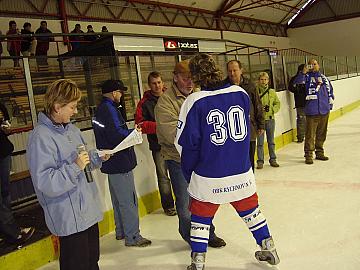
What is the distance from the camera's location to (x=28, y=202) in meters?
3.44

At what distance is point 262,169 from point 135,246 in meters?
2.55

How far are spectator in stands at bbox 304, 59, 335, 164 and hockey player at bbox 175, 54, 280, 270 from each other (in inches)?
118

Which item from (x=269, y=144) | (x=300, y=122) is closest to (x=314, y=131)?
(x=269, y=144)

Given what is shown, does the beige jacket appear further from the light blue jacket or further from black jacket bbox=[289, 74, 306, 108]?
black jacket bbox=[289, 74, 306, 108]

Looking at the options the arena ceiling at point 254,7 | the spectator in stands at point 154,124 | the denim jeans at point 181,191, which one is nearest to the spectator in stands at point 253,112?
the spectator in stands at point 154,124

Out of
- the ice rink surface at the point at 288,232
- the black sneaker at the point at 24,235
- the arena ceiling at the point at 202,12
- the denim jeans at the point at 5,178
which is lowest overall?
the ice rink surface at the point at 288,232

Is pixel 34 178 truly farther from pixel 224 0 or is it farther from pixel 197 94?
pixel 224 0

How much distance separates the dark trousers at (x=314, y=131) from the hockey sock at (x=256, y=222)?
119 inches

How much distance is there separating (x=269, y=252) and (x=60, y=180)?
127cm

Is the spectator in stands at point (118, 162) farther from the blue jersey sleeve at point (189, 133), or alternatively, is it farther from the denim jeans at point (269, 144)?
the denim jeans at point (269, 144)

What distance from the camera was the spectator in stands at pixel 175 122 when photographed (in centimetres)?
232

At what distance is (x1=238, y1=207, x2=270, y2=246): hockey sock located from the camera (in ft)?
7.00

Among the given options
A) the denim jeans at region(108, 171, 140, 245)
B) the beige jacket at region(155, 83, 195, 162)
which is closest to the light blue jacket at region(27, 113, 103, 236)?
the beige jacket at region(155, 83, 195, 162)

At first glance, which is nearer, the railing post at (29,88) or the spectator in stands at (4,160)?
the spectator in stands at (4,160)
